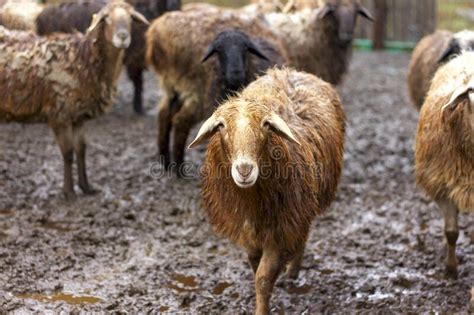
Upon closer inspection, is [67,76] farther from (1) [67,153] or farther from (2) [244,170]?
(2) [244,170]

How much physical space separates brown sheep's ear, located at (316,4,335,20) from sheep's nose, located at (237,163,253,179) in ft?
18.7

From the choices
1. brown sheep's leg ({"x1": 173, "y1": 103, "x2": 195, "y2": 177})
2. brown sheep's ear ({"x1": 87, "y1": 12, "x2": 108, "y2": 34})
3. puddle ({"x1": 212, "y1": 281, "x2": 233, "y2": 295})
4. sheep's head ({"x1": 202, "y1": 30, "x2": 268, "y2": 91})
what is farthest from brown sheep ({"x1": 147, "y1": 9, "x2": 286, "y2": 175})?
puddle ({"x1": 212, "y1": 281, "x2": 233, "y2": 295})

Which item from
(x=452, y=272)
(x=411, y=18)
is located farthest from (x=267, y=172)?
(x=411, y=18)

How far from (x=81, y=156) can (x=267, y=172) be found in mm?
3715

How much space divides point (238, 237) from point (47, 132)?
19.4ft

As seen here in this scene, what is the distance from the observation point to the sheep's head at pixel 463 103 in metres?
5.09

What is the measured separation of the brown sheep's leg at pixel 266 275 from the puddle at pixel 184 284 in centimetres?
104

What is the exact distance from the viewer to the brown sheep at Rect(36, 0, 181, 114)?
1027 centimetres

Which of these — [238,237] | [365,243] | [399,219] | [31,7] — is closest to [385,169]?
[399,219]

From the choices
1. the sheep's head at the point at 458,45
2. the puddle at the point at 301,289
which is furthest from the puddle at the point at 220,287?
the sheep's head at the point at 458,45

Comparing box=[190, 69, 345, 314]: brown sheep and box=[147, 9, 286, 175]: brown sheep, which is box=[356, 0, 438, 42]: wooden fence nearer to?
box=[147, 9, 286, 175]: brown sheep

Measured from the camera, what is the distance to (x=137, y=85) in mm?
11234

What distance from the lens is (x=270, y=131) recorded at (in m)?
4.59

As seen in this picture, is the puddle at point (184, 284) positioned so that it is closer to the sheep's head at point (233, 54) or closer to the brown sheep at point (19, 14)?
the sheep's head at point (233, 54)
